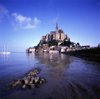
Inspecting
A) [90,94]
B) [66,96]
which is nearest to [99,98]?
[90,94]

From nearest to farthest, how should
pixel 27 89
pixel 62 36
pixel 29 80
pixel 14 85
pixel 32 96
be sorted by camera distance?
pixel 32 96, pixel 27 89, pixel 14 85, pixel 29 80, pixel 62 36

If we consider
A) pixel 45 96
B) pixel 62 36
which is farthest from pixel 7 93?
pixel 62 36

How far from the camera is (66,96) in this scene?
10.0ft

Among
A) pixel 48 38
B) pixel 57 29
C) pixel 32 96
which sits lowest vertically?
pixel 32 96

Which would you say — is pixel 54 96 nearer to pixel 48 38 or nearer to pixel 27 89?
pixel 27 89

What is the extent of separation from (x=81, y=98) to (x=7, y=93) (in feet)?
12.1

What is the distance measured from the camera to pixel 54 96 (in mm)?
3078

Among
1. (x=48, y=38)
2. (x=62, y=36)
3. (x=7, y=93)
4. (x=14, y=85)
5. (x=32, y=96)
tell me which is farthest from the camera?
(x=48, y=38)

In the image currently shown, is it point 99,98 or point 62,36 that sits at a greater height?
point 62,36

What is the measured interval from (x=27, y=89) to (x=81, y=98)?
2.80 m

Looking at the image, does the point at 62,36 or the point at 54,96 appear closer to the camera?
the point at 54,96

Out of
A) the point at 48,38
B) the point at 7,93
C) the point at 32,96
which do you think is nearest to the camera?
the point at 32,96

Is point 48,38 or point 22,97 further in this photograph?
point 48,38

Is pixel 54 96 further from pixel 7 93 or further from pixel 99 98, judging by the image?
pixel 7 93
